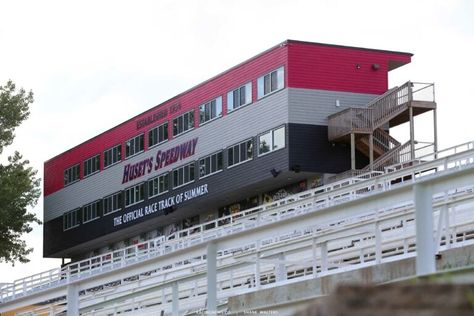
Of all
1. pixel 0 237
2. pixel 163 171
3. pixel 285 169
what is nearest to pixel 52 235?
pixel 0 237

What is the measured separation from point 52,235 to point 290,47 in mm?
26073

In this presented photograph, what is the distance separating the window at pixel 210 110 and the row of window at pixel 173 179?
163cm

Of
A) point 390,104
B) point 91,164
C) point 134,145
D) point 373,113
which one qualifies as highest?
point 91,164

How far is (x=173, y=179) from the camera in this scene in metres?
56.6

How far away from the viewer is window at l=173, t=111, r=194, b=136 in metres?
55.3

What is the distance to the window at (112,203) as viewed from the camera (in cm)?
6166

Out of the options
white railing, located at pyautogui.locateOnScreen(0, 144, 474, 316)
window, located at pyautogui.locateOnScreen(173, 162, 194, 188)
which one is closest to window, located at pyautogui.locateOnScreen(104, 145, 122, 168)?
window, located at pyautogui.locateOnScreen(173, 162, 194, 188)

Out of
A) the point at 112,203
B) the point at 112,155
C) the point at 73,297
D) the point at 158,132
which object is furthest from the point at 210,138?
the point at 73,297

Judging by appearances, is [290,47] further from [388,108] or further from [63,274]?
[63,274]

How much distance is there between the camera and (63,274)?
40.8m

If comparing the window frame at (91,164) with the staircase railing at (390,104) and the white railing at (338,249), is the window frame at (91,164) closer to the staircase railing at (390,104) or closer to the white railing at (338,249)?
the staircase railing at (390,104)

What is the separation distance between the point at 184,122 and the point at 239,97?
528 cm

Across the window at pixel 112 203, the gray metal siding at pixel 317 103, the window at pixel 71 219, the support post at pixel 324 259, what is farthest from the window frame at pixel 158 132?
the support post at pixel 324 259

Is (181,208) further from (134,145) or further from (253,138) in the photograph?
(253,138)
